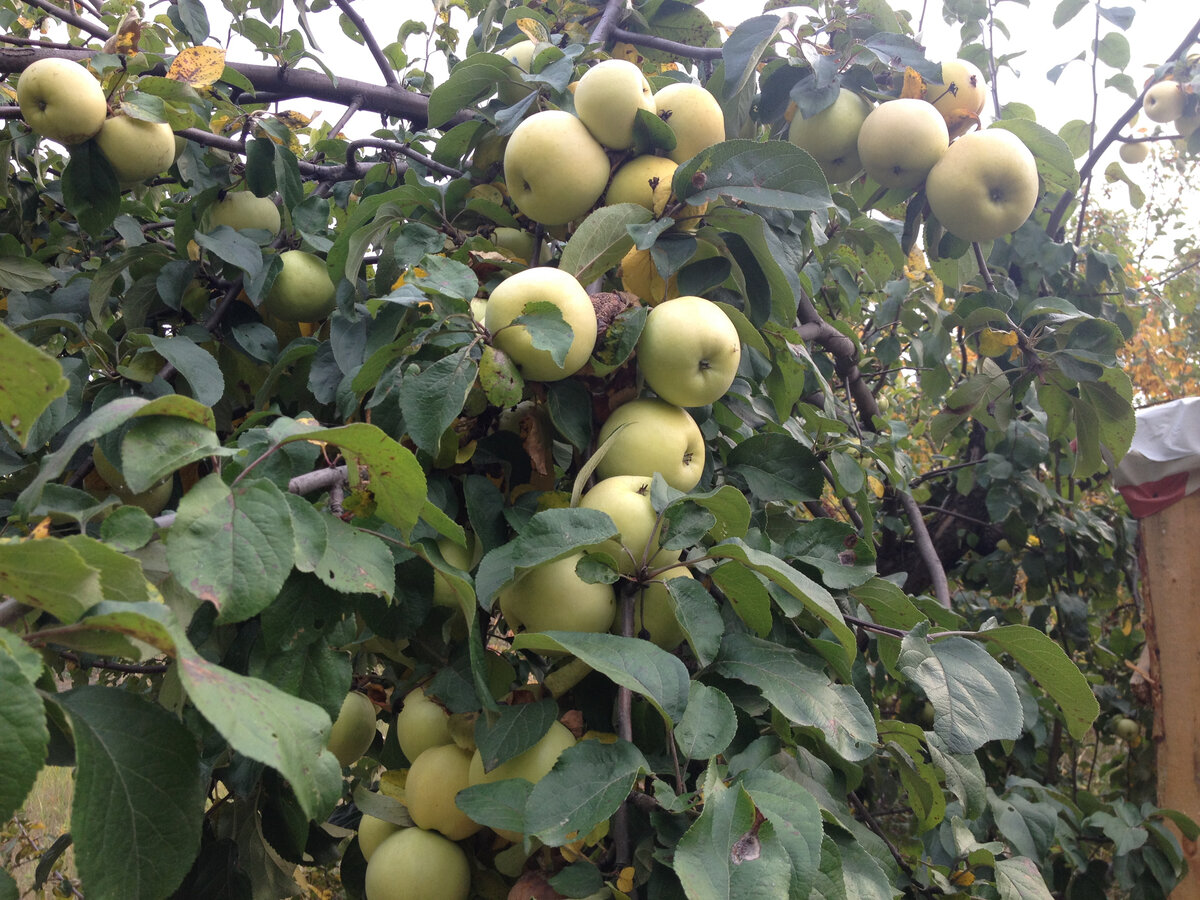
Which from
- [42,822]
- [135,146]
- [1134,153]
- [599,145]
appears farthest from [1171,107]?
[42,822]

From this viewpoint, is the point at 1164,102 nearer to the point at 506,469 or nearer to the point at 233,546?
the point at 506,469

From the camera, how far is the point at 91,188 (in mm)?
1120

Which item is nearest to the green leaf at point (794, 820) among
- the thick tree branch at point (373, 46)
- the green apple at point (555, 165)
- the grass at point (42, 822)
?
the green apple at point (555, 165)

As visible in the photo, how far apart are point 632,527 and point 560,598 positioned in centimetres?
10

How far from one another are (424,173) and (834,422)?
84 centimetres

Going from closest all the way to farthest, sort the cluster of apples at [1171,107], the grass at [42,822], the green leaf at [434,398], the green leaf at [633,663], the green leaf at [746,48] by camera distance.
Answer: the green leaf at [633,663] → the green leaf at [434,398] → the green leaf at [746,48] → the cluster of apples at [1171,107] → the grass at [42,822]

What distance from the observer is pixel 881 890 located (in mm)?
741

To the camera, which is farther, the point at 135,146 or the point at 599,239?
the point at 135,146

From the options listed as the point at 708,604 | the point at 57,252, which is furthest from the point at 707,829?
the point at 57,252

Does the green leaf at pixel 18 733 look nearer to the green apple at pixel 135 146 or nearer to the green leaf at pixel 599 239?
the green leaf at pixel 599 239

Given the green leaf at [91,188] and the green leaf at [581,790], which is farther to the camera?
the green leaf at [91,188]

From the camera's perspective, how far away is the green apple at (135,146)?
110 centimetres

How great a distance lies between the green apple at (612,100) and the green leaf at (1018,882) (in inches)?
45.0

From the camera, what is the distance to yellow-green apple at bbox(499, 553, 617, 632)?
0.77 m
